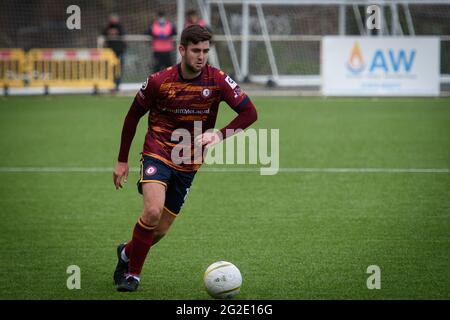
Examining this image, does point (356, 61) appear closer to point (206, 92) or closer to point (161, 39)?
point (161, 39)

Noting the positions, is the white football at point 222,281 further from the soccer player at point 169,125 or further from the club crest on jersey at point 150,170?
the club crest on jersey at point 150,170

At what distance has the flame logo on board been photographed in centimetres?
2138

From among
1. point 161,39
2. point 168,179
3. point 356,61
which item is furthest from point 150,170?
point 161,39

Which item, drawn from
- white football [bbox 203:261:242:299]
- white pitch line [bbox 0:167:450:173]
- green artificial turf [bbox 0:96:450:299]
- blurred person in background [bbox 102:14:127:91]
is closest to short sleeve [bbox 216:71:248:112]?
white football [bbox 203:261:242:299]

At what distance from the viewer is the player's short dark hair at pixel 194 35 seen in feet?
18.8

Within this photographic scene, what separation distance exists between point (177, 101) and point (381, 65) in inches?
637

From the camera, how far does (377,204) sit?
9102 mm

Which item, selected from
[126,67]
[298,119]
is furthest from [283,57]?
[298,119]

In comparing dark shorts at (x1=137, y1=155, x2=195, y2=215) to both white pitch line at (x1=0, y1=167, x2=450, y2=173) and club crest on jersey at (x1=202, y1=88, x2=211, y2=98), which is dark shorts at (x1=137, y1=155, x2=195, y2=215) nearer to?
club crest on jersey at (x1=202, y1=88, x2=211, y2=98)

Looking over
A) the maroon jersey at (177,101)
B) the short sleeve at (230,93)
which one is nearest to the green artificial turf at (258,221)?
the maroon jersey at (177,101)

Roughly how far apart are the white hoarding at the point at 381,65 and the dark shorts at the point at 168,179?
15954 millimetres
